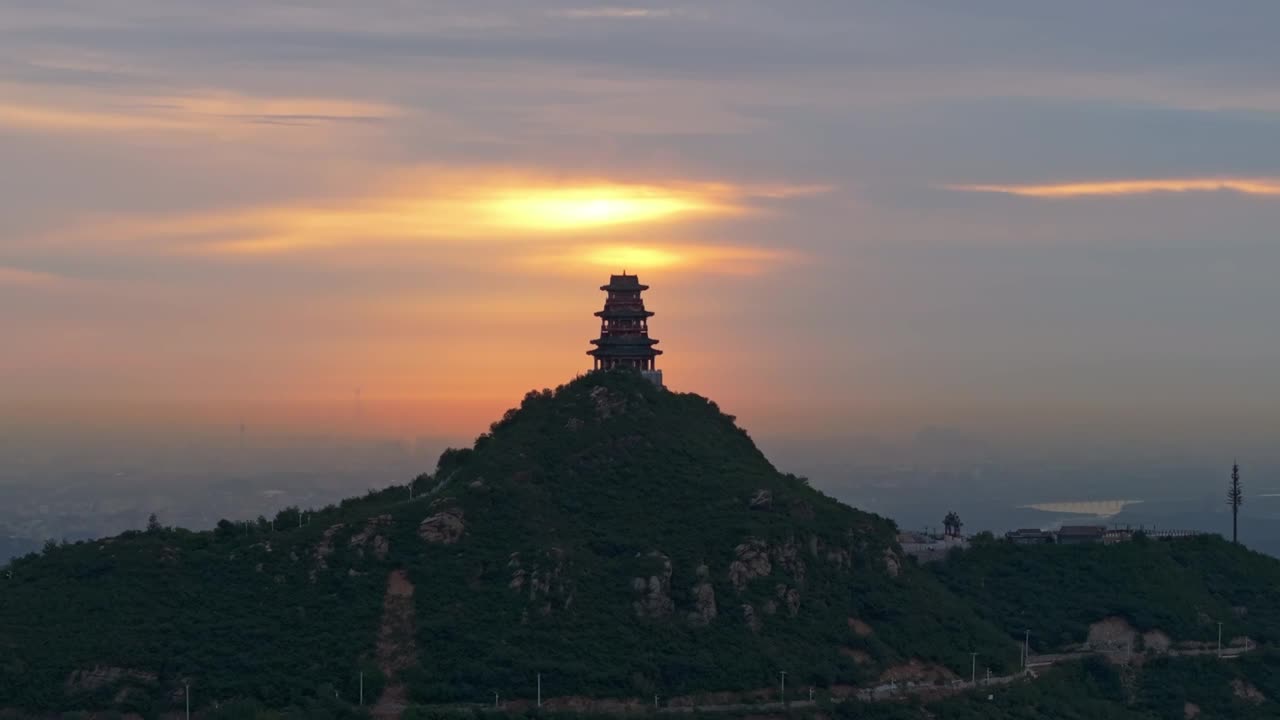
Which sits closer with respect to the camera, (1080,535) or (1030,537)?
(1080,535)

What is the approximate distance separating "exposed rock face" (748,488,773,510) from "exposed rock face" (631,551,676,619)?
11319mm

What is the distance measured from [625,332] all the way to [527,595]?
117 feet

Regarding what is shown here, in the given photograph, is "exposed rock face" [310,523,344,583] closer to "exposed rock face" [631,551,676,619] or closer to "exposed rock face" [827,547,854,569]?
"exposed rock face" [631,551,676,619]

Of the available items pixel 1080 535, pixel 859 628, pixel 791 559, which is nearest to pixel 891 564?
pixel 859 628

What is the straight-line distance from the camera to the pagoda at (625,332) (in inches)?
6988

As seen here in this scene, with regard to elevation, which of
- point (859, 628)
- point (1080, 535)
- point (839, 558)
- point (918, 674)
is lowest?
point (918, 674)

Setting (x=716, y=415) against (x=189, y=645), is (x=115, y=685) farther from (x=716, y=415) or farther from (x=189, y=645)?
(x=716, y=415)

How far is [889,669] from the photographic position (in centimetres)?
15138

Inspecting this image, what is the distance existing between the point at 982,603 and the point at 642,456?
29507mm

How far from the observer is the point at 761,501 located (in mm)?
159750

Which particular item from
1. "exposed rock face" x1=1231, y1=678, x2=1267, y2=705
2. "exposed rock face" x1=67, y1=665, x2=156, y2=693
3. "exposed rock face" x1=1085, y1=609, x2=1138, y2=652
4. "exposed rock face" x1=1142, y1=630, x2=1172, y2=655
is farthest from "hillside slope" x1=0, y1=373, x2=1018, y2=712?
"exposed rock face" x1=1231, y1=678, x2=1267, y2=705

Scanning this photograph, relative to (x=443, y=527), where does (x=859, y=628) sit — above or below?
below

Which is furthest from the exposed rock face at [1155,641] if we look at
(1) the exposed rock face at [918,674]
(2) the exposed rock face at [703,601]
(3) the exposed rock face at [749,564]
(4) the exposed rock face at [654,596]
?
(4) the exposed rock face at [654,596]

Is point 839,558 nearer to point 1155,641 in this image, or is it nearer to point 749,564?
point 749,564
